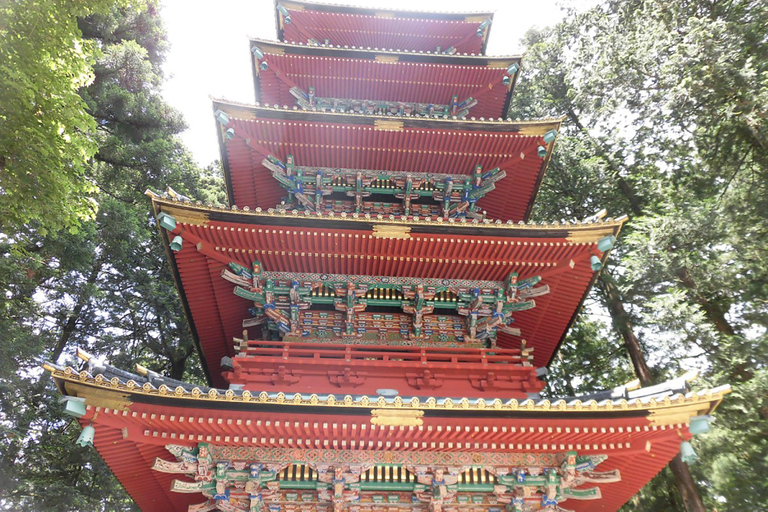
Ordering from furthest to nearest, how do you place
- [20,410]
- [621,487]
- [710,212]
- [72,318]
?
1. [72,318]
2. [20,410]
3. [710,212]
4. [621,487]

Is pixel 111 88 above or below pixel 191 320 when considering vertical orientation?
above

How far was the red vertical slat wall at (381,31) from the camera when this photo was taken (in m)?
12.2

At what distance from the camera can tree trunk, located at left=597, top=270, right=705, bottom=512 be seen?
34.7 feet

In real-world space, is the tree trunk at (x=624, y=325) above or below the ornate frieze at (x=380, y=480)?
above

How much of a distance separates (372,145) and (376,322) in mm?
3810

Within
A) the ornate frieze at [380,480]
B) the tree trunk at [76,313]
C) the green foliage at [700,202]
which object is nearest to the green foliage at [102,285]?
the tree trunk at [76,313]

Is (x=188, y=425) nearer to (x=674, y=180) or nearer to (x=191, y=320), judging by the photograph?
(x=191, y=320)

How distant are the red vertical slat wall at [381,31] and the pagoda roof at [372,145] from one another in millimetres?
4700

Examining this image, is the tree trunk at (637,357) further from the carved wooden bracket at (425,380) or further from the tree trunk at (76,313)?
the tree trunk at (76,313)

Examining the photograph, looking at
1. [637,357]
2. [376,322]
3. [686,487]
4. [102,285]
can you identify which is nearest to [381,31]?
[376,322]

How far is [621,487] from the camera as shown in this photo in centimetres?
697

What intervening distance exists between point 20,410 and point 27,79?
10257 millimetres

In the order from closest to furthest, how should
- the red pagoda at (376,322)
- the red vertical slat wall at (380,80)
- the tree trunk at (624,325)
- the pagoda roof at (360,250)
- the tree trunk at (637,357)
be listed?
the red pagoda at (376,322) < the pagoda roof at (360,250) < the tree trunk at (637,357) < the red vertical slat wall at (380,80) < the tree trunk at (624,325)

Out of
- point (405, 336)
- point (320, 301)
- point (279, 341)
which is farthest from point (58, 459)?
point (405, 336)
